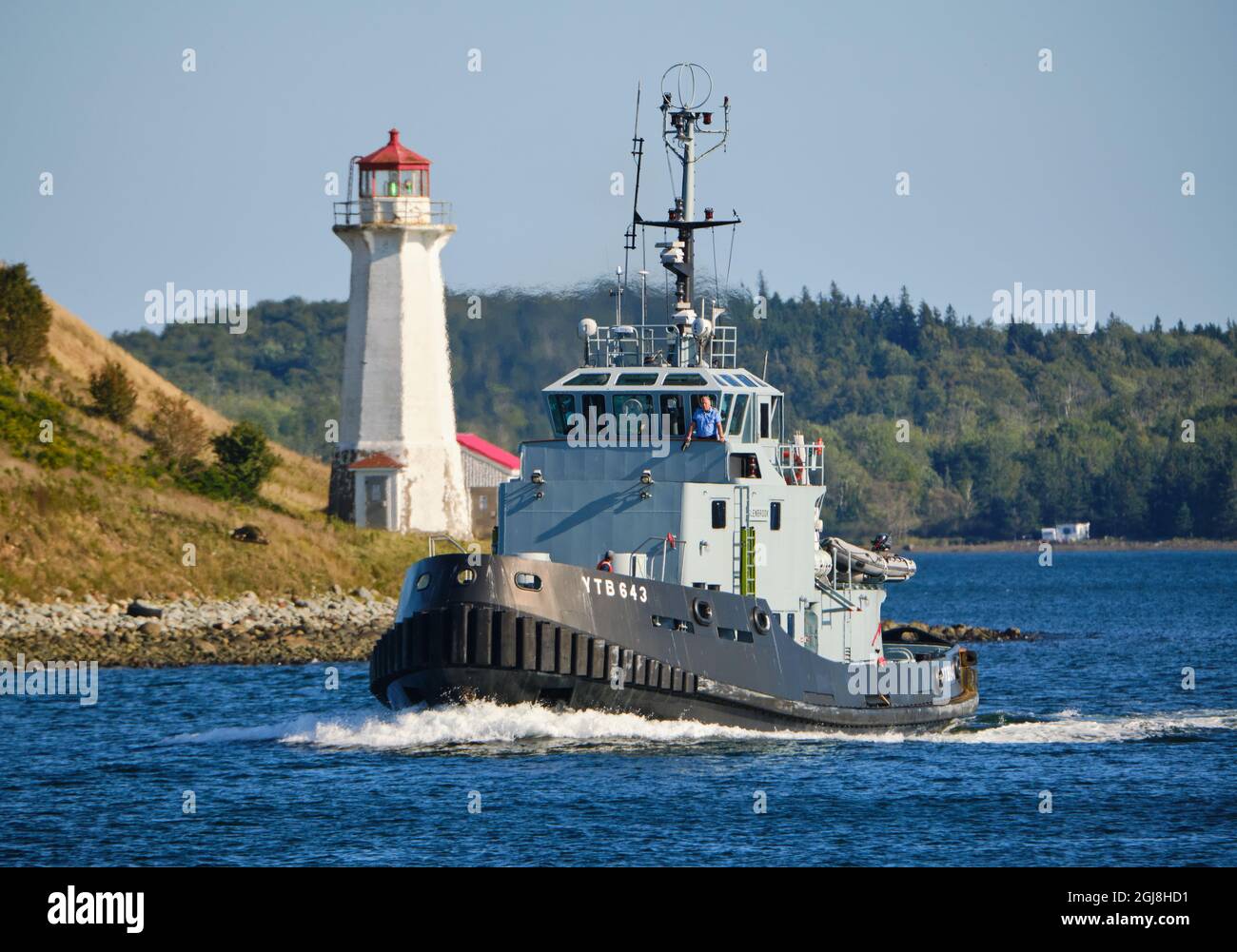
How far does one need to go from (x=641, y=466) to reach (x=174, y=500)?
103 feet

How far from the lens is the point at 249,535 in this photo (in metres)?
59.3

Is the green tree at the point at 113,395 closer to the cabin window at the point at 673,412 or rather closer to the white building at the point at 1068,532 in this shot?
the cabin window at the point at 673,412

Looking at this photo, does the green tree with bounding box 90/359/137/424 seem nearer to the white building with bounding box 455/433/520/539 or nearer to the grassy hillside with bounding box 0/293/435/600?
the grassy hillside with bounding box 0/293/435/600

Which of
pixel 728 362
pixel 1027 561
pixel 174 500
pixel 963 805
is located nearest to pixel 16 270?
pixel 174 500

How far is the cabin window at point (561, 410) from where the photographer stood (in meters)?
32.6

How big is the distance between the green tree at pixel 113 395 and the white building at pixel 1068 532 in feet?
405

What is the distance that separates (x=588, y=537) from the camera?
Answer: 31.5 m

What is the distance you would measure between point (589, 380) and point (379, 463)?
29700mm
